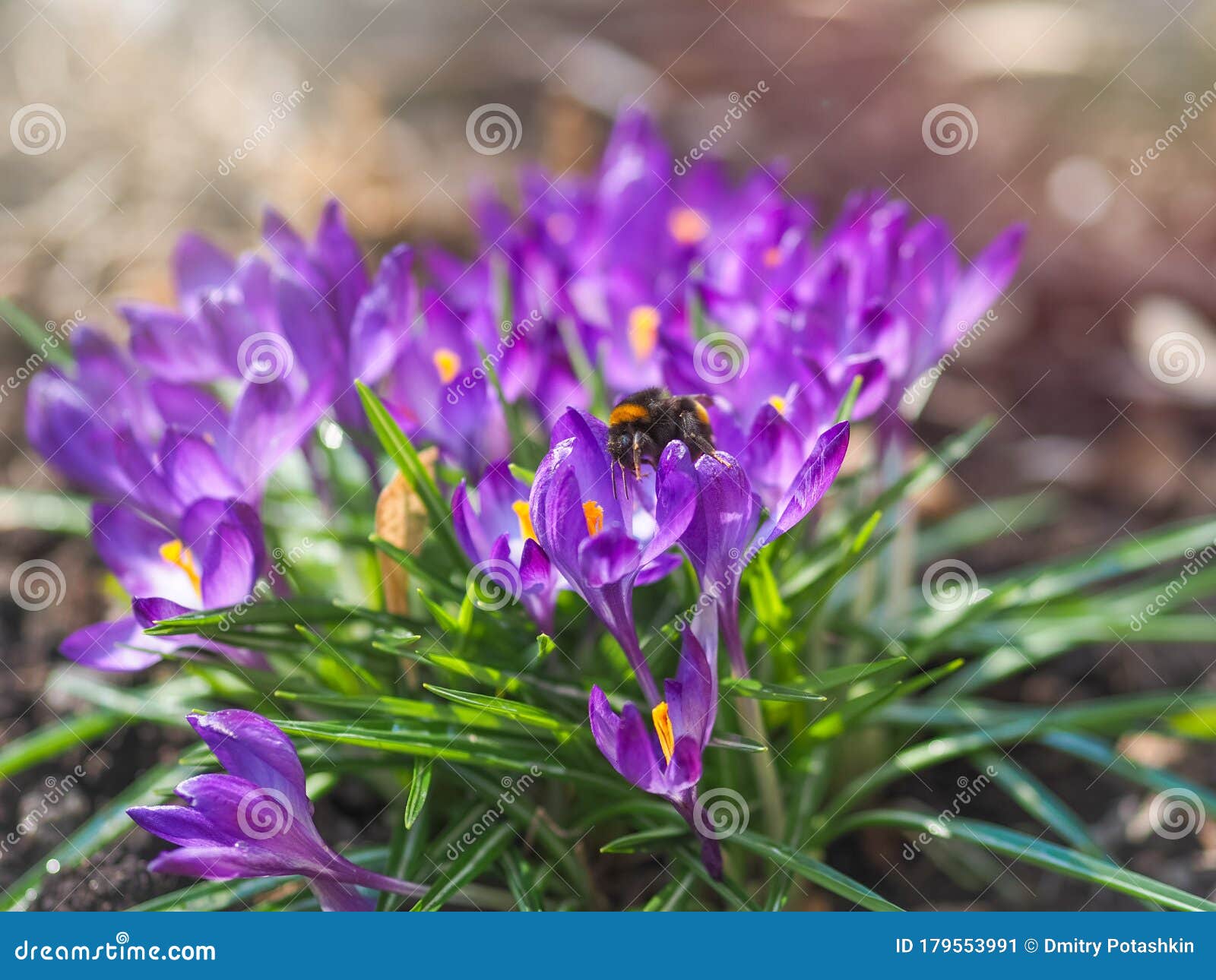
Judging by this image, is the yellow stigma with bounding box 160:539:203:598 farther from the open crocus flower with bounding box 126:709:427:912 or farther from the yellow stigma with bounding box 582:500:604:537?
the yellow stigma with bounding box 582:500:604:537

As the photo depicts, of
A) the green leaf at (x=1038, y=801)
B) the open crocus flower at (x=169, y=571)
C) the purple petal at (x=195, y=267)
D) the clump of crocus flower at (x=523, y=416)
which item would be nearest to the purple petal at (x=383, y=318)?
the clump of crocus flower at (x=523, y=416)

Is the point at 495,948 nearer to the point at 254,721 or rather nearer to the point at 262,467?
the point at 254,721

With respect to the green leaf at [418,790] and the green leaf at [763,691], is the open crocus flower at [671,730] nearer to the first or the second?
the green leaf at [763,691]

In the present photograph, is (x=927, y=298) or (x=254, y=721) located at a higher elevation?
(x=927, y=298)

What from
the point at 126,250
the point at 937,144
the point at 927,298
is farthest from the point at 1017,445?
the point at 126,250

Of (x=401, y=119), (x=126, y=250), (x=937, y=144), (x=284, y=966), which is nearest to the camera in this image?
(x=284, y=966)

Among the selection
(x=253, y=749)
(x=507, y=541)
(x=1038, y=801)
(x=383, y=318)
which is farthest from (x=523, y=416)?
(x=1038, y=801)

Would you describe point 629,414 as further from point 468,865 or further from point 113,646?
point 113,646
